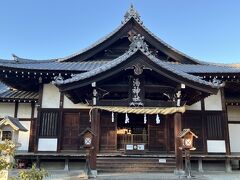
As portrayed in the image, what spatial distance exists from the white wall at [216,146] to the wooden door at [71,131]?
7136 millimetres

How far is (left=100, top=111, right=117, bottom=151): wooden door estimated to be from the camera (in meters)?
14.5

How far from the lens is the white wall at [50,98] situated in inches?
607

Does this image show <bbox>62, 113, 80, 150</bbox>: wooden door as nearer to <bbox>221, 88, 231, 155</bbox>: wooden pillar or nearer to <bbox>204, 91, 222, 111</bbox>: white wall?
<bbox>204, 91, 222, 111</bbox>: white wall

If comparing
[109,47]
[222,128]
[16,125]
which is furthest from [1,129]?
[222,128]

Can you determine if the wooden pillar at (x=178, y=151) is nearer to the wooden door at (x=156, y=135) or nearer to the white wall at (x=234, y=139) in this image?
the wooden door at (x=156, y=135)

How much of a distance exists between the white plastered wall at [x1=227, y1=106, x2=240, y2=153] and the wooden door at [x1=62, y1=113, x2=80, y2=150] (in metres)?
8.99

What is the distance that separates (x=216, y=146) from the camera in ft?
49.0

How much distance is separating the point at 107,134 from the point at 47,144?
328 cm

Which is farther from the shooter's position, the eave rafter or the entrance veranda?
the entrance veranda

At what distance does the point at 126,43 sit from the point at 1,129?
10.0 metres

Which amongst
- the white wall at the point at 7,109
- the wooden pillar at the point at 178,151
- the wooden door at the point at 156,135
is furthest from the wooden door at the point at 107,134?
the white wall at the point at 7,109

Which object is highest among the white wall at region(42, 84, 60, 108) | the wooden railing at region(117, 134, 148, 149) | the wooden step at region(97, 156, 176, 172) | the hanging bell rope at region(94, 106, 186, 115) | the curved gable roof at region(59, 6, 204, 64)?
the curved gable roof at region(59, 6, 204, 64)

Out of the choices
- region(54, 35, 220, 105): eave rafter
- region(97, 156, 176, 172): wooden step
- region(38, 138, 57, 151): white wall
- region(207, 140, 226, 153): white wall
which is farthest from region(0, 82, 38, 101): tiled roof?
region(207, 140, 226, 153): white wall

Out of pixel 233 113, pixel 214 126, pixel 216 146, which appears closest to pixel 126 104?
pixel 214 126
